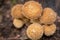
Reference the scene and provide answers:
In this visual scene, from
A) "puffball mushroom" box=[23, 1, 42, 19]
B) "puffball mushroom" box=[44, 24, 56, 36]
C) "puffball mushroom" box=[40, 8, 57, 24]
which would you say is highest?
"puffball mushroom" box=[23, 1, 42, 19]

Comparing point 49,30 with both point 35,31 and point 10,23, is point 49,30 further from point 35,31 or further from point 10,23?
point 10,23

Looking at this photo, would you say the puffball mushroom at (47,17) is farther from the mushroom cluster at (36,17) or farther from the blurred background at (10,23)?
the blurred background at (10,23)

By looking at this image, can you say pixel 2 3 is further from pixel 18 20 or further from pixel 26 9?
pixel 26 9

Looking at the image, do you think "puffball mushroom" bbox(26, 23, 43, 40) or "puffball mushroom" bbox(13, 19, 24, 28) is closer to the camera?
"puffball mushroom" bbox(26, 23, 43, 40)

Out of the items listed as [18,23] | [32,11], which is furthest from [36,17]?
[18,23]

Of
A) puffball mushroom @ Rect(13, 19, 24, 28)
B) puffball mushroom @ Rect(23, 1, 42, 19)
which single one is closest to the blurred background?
puffball mushroom @ Rect(13, 19, 24, 28)

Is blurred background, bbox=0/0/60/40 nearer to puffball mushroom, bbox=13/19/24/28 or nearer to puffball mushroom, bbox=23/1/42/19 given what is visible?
puffball mushroom, bbox=13/19/24/28

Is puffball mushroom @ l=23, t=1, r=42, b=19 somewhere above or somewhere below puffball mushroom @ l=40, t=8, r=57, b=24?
above

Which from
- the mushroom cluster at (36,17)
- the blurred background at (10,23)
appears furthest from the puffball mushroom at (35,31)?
the blurred background at (10,23)
